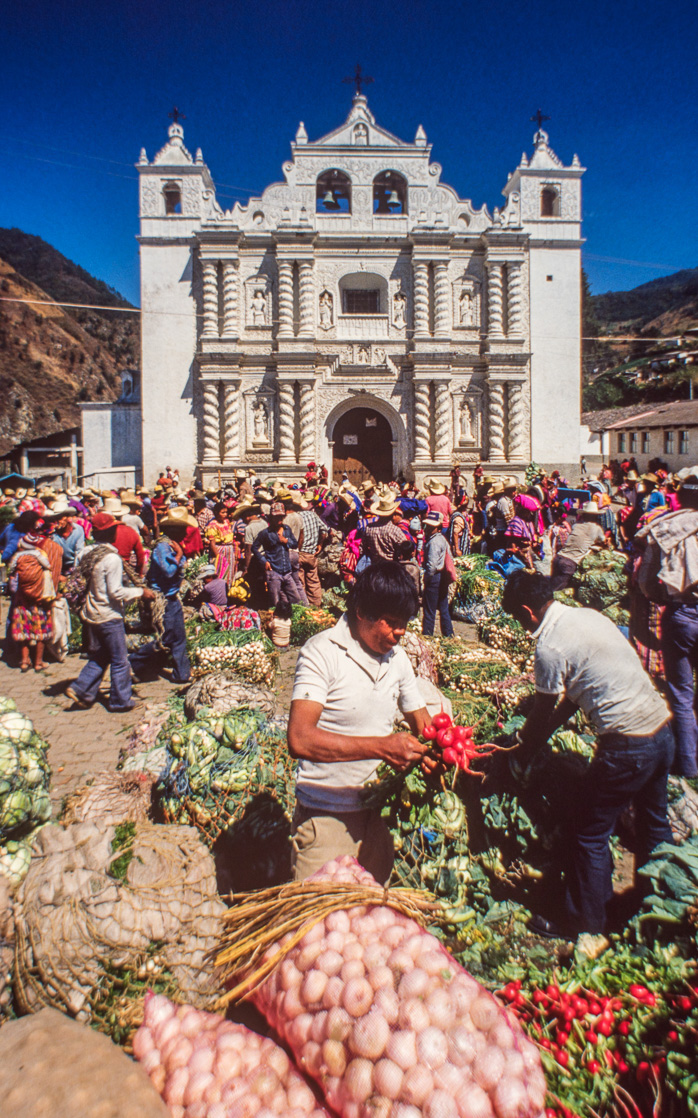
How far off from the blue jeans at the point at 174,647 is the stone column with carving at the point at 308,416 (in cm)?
1509

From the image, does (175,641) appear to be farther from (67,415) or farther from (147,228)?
(67,415)

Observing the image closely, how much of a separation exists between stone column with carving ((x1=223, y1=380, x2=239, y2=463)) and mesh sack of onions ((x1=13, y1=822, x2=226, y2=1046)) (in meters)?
19.6

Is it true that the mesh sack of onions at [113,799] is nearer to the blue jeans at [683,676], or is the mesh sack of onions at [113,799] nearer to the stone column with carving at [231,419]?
the blue jeans at [683,676]

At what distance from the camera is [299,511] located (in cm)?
998

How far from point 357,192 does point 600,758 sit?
23286 mm

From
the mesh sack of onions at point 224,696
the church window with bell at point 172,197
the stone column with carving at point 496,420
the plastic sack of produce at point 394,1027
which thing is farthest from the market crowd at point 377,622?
the church window with bell at point 172,197

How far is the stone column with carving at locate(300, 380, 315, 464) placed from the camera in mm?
21656

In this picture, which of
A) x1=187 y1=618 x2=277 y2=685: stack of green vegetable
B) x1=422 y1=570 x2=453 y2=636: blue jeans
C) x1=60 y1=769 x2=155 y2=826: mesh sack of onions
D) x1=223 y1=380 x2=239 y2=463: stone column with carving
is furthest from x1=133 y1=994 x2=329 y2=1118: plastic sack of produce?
x1=223 y1=380 x2=239 y2=463: stone column with carving

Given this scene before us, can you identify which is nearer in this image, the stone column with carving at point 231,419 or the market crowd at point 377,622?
the market crowd at point 377,622

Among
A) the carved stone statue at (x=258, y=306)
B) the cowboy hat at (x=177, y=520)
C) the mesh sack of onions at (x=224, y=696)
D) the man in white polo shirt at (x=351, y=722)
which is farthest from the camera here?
the carved stone statue at (x=258, y=306)

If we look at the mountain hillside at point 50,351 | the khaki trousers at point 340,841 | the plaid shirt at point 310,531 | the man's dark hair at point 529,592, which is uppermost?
the mountain hillside at point 50,351

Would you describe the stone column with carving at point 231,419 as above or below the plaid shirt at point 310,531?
above

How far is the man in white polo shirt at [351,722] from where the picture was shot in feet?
8.68

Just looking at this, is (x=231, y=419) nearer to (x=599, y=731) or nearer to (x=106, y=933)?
(x=599, y=731)
